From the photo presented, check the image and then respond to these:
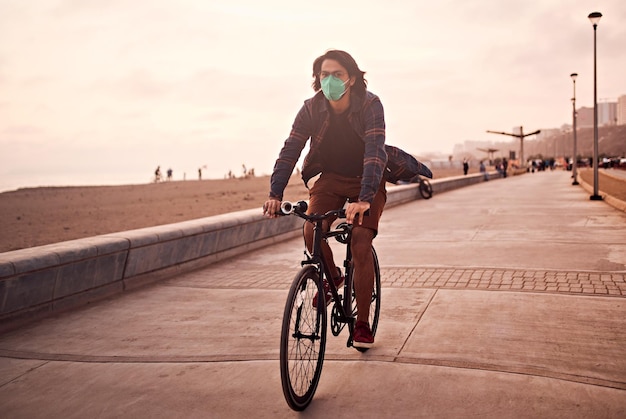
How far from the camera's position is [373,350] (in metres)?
4.62

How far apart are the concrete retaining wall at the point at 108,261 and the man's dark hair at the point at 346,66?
3149 mm

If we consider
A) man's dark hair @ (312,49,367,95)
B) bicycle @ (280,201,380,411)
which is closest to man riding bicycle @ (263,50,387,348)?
man's dark hair @ (312,49,367,95)

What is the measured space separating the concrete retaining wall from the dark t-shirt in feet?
9.80

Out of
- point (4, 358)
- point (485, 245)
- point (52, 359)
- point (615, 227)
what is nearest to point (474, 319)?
point (52, 359)

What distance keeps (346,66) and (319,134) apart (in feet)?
1.60

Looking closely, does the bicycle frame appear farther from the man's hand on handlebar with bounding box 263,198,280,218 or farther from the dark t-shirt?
the dark t-shirt

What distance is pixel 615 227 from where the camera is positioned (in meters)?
12.1

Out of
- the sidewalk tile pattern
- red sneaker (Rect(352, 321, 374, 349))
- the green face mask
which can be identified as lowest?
the sidewalk tile pattern

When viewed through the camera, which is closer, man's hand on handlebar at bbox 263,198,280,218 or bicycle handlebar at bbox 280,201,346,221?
bicycle handlebar at bbox 280,201,346,221

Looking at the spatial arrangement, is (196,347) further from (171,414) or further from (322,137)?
(322,137)

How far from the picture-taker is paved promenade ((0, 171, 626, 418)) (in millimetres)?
3627

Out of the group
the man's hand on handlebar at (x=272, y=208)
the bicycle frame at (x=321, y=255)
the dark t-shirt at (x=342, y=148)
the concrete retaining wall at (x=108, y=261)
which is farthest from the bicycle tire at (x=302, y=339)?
the concrete retaining wall at (x=108, y=261)

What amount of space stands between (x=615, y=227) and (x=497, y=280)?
620 cm

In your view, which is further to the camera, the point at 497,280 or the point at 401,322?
the point at 497,280
